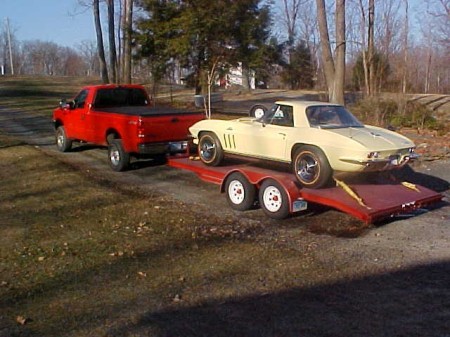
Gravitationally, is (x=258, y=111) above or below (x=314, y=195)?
above

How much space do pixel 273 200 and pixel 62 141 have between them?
7840 millimetres

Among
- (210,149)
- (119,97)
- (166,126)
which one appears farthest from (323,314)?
(119,97)

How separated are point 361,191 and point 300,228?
3.46ft

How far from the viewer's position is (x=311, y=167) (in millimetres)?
7250

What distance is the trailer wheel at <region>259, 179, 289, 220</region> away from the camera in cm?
704

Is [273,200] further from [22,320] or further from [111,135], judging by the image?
[111,135]

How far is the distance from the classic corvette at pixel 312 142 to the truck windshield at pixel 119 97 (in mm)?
3827

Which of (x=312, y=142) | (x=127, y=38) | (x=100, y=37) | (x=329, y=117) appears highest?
(x=100, y=37)

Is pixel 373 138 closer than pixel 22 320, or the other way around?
pixel 22 320

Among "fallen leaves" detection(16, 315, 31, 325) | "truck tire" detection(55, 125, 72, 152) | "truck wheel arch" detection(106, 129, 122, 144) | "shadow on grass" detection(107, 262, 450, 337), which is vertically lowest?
"shadow on grass" detection(107, 262, 450, 337)

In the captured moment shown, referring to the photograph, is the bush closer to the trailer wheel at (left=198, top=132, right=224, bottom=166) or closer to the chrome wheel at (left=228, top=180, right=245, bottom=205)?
the trailer wheel at (left=198, top=132, right=224, bottom=166)

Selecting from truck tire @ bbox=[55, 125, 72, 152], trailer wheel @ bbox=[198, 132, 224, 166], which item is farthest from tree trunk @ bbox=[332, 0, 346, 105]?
trailer wheel @ bbox=[198, 132, 224, 166]

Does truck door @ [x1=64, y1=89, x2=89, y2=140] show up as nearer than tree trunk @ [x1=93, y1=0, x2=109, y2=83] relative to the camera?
Yes

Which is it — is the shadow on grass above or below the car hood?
below
